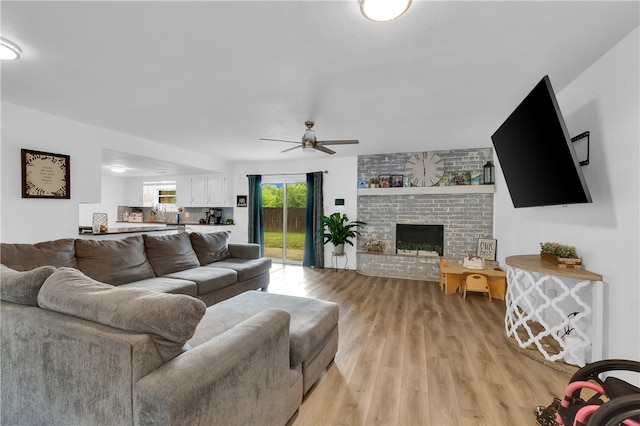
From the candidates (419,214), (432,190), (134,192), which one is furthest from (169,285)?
(134,192)

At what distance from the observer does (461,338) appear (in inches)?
104

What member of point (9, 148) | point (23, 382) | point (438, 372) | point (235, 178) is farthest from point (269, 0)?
point (235, 178)

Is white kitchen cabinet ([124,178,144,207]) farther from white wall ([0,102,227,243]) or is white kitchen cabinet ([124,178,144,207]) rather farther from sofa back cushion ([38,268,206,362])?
sofa back cushion ([38,268,206,362])

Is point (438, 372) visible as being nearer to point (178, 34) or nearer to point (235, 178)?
point (178, 34)

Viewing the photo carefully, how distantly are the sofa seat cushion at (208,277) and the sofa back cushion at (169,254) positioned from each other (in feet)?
0.35

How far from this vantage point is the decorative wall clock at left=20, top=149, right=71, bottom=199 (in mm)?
3076

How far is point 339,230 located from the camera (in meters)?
5.43

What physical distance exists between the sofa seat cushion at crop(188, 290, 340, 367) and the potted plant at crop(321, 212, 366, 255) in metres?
3.11

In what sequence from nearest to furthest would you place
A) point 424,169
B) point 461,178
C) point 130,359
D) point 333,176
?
point 130,359 < point 461,178 < point 424,169 < point 333,176

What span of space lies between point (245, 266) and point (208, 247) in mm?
641

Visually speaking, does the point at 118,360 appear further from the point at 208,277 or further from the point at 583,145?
the point at 583,145

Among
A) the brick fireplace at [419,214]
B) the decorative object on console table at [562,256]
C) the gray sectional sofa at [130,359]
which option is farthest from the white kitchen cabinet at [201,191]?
the decorative object on console table at [562,256]

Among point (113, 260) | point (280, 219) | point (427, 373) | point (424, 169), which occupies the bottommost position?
point (427, 373)

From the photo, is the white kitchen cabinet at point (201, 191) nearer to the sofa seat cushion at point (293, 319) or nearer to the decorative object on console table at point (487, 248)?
the sofa seat cushion at point (293, 319)
